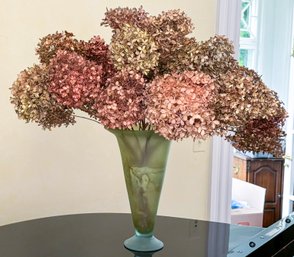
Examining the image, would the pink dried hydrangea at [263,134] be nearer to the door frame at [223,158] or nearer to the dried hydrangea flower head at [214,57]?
the dried hydrangea flower head at [214,57]

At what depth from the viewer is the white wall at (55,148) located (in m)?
1.51

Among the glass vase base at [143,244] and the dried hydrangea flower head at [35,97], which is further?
the glass vase base at [143,244]

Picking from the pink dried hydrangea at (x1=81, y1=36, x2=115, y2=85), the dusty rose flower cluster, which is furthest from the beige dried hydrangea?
the pink dried hydrangea at (x1=81, y1=36, x2=115, y2=85)

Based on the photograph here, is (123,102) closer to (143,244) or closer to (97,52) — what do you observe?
(97,52)

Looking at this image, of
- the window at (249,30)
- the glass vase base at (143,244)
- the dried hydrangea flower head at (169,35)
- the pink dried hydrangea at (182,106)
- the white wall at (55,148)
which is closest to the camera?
the pink dried hydrangea at (182,106)

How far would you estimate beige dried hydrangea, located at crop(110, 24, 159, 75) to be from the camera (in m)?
0.90

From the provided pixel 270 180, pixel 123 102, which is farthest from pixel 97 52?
pixel 270 180

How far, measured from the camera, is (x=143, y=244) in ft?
3.62

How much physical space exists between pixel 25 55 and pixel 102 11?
33 cm

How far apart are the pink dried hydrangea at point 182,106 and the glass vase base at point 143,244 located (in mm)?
359

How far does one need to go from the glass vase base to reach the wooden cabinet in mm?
2913

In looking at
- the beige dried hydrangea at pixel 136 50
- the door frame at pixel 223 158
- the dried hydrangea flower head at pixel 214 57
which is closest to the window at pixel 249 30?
the door frame at pixel 223 158

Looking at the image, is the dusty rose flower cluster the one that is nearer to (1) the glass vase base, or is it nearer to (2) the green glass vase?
(2) the green glass vase

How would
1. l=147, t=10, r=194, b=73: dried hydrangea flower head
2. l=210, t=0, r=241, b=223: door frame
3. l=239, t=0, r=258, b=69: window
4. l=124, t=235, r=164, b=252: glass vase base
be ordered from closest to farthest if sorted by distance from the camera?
l=147, t=10, r=194, b=73: dried hydrangea flower head, l=124, t=235, r=164, b=252: glass vase base, l=210, t=0, r=241, b=223: door frame, l=239, t=0, r=258, b=69: window
